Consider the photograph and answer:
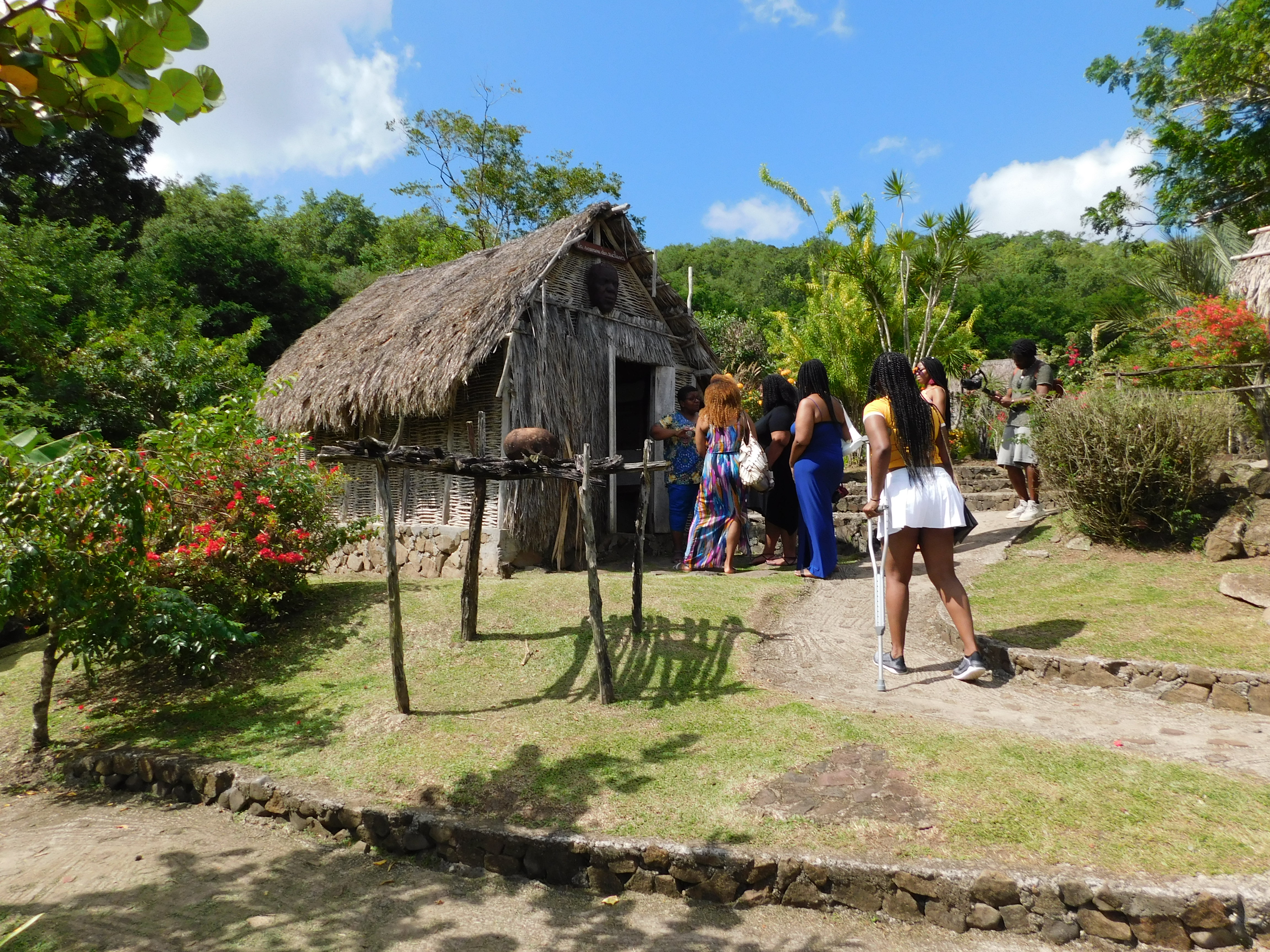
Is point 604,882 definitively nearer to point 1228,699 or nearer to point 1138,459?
point 1228,699

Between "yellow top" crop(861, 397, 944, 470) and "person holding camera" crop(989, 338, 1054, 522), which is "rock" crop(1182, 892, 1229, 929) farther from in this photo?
"person holding camera" crop(989, 338, 1054, 522)

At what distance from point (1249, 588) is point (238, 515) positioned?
314 inches

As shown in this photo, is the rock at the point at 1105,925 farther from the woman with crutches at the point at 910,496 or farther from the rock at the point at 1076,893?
the woman with crutches at the point at 910,496

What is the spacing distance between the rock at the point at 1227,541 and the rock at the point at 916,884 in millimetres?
5119

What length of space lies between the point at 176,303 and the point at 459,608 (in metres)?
13.8

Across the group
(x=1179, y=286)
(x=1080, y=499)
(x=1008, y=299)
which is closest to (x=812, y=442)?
(x=1080, y=499)

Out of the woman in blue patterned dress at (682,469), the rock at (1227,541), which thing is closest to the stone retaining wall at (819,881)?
the rock at (1227,541)

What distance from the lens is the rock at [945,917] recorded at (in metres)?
2.97

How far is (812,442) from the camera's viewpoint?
756 centimetres

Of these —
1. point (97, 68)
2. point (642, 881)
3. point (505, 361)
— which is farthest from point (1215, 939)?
point (505, 361)

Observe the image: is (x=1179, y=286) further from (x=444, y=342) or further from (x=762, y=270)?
(x=762, y=270)

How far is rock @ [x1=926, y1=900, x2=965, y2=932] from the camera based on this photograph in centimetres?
297

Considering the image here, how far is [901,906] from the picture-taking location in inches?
121

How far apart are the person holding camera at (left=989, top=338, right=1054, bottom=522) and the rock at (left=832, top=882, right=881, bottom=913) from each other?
6263 mm
